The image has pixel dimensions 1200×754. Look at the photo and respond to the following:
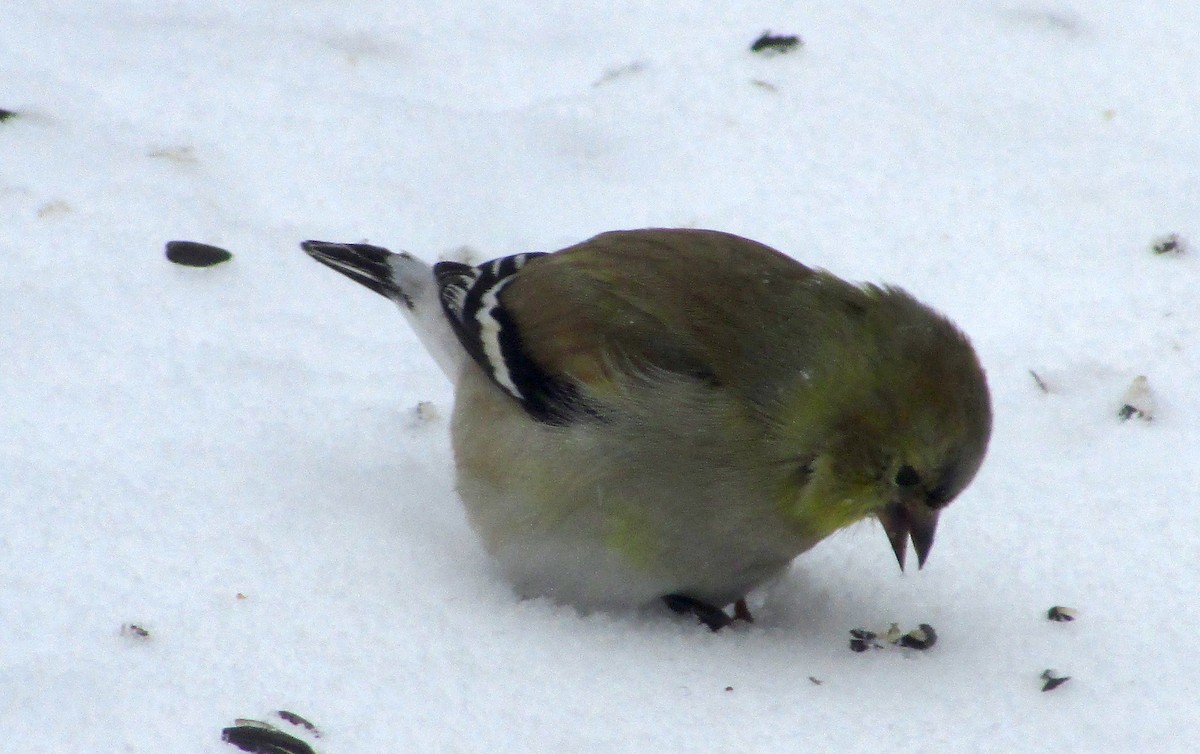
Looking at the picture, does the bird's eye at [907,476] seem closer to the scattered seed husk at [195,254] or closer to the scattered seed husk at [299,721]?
the scattered seed husk at [299,721]

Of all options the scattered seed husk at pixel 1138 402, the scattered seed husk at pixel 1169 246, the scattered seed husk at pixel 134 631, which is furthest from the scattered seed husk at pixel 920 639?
the scattered seed husk at pixel 1169 246

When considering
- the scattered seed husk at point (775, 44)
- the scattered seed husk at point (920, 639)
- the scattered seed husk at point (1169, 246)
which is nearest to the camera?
the scattered seed husk at point (920, 639)

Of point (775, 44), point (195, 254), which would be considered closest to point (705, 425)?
point (195, 254)

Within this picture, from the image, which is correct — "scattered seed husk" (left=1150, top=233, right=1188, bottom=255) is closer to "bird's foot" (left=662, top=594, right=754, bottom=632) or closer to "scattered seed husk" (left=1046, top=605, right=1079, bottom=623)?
"scattered seed husk" (left=1046, top=605, right=1079, bottom=623)

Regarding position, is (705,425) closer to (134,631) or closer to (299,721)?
(299,721)

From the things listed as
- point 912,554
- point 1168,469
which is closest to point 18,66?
point 912,554
